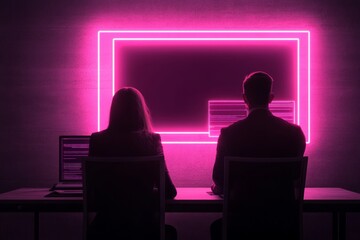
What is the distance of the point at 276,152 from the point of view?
241 cm

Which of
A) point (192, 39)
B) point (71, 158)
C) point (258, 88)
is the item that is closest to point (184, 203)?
point (258, 88)

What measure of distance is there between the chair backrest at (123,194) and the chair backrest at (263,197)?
0.42 metres

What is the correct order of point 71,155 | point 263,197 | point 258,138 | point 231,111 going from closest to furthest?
point 263,197
point 258,138
point 71,155
point 231,111

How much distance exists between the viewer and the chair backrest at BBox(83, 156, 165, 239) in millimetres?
2312

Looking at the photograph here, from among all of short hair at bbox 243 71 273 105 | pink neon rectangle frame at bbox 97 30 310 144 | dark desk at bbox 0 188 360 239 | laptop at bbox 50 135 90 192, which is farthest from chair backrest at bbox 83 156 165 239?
pink neon rectangle frame at bbox 97 30 310 144

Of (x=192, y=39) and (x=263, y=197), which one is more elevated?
(x=192, y=39)

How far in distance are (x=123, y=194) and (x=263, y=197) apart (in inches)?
30.9

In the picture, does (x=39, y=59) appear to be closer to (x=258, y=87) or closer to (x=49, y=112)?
(x=49, y=112)

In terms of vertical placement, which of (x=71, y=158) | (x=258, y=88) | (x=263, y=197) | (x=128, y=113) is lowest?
(x=263, y=197)

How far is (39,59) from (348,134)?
3.02 meters

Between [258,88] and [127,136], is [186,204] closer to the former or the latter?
[127,136]

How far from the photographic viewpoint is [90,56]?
3904mm

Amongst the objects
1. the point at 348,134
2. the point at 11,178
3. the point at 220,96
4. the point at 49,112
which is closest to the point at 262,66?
the point at 220,96

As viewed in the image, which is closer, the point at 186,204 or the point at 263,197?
the point at 263,197
